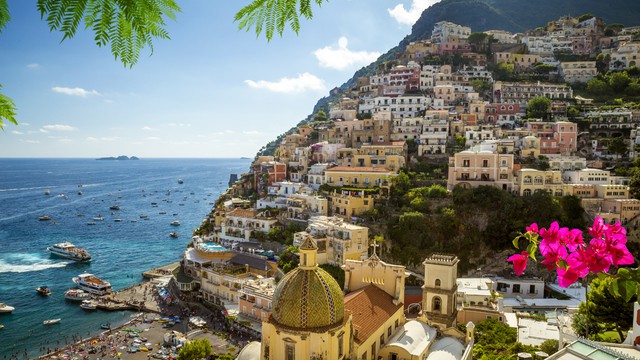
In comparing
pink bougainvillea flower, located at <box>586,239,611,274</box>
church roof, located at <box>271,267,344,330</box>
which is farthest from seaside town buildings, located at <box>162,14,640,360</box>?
pink bougainvillea flower, located at <box>586,239,611,274</box>

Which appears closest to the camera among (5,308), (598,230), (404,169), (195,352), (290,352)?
(598,230)

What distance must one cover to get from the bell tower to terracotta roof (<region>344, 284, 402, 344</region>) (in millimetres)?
2893

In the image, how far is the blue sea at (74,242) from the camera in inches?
1540

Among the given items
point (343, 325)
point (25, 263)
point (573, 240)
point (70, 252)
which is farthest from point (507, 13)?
point (573, 240)

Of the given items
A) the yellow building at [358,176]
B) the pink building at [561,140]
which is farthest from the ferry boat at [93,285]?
the pink building at [561,140]

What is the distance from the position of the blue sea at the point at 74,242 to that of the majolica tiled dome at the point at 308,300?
91.8 ft

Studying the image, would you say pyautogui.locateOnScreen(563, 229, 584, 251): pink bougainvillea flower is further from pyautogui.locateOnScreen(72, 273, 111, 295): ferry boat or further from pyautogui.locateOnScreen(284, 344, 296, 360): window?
pyautogui.locateOnScreen(72, 273, 111, 295): ferry boat

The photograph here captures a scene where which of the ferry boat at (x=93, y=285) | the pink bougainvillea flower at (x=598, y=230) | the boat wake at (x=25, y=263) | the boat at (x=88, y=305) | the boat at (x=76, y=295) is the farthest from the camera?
the boat wake at (x=25, y=263)

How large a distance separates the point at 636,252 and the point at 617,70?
144 ft

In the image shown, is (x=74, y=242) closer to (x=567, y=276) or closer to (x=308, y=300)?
(x=308, y=300)

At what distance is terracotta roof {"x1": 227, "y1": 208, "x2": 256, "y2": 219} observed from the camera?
165 feet

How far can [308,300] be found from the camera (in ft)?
55.9

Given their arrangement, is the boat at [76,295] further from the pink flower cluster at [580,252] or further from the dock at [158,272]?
the pink flower cluster at [580,252]

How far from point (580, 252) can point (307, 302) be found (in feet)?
45.0
